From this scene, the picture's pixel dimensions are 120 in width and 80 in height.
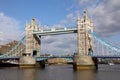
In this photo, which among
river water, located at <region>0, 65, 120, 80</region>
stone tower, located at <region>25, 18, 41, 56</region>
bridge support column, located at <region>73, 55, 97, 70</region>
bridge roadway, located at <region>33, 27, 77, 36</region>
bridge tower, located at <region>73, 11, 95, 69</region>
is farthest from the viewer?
stone tower, located at <region>25, 18, 41, 56</region>

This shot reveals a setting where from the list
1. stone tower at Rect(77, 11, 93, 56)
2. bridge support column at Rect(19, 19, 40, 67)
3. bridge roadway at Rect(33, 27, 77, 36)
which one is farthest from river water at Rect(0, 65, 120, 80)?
bridge support column at Rect(19, 19, 40, 67)

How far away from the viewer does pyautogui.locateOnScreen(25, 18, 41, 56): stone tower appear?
3696 inches

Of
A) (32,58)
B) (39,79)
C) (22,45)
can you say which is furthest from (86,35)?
(39,79)

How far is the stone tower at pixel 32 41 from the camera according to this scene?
93875mm

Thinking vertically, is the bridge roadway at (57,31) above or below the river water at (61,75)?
above

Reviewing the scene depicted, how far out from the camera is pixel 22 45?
10450cm

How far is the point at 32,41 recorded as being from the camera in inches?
3681

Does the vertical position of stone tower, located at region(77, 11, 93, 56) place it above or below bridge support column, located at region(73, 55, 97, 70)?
above

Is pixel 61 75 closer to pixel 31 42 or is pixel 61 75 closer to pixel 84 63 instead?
pixel 84 63

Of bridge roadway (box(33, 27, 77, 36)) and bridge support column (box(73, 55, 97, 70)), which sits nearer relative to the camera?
bridge support column (box(73, 55, 97, 70))

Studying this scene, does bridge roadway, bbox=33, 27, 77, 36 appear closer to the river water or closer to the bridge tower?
the bridge tower

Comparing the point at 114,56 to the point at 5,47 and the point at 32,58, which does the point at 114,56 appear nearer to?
the point at 32,58

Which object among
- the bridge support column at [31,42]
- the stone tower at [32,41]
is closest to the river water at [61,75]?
the bridge support column at [31,42]

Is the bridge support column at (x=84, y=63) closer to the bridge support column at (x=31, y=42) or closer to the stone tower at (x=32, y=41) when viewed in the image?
the bridge support column at (x=31, y=42)
